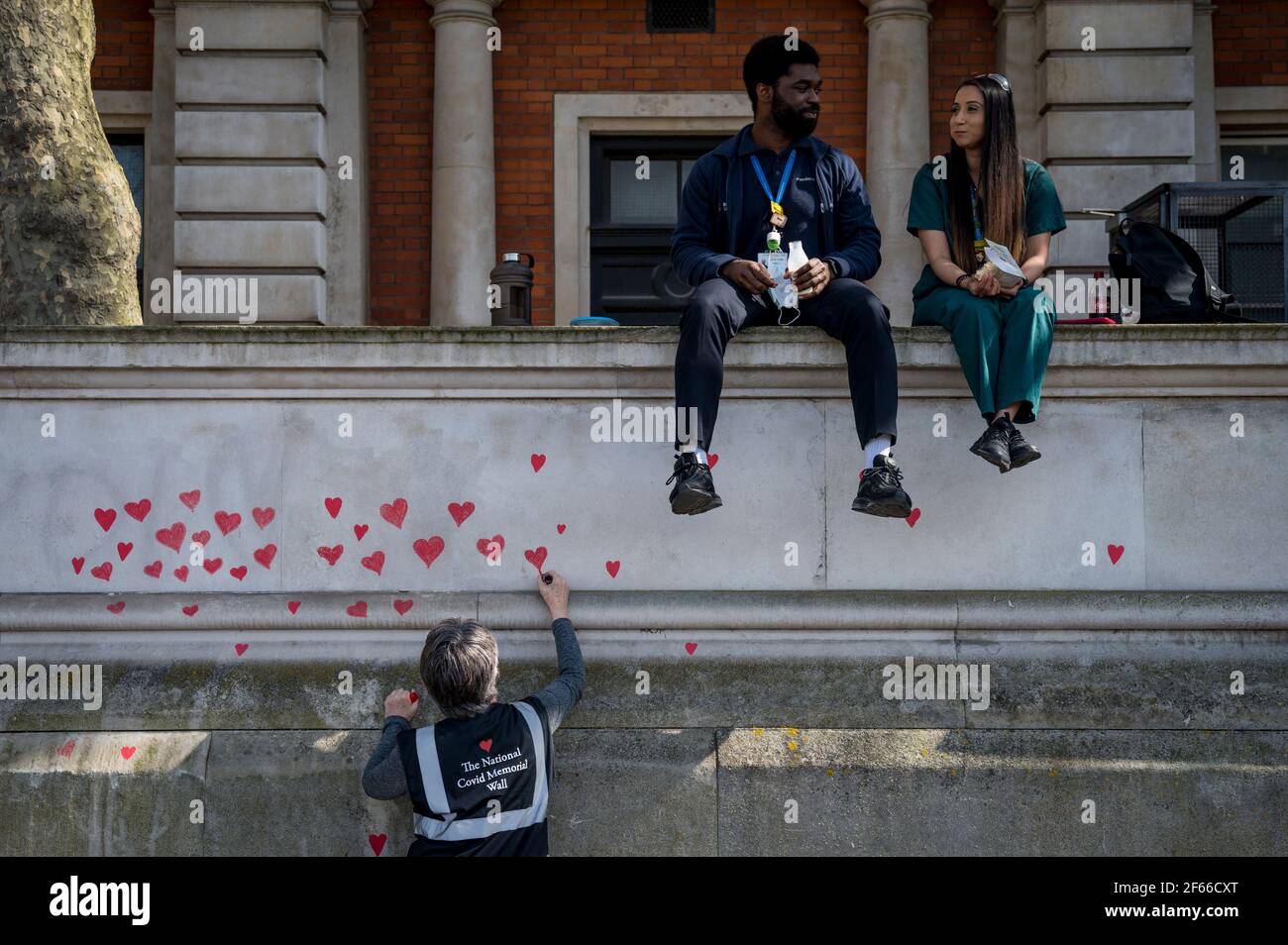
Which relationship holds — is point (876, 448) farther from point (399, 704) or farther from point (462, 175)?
point (462, 175)

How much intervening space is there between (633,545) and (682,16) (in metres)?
7.93

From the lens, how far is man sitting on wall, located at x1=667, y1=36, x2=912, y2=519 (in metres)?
5.11

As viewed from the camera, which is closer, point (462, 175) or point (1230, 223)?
point (1230, 223)

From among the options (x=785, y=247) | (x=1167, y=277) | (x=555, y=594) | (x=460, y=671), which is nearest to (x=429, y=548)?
(x=555, y=594)

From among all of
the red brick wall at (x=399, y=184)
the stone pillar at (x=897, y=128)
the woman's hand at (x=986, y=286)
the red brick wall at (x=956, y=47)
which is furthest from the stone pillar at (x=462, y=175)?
the woman's hand at (x=986, y=286)

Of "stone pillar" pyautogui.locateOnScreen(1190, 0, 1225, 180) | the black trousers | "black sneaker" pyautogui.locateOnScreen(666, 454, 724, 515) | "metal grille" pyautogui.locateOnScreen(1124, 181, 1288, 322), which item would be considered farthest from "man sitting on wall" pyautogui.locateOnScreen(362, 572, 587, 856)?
"stone pillar" pyautogui.locateOnScreen(1190, 0, 1225, 180)

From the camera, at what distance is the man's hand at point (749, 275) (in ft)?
17.8

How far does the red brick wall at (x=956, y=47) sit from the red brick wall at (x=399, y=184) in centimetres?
427

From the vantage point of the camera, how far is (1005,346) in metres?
Answer: 5.35

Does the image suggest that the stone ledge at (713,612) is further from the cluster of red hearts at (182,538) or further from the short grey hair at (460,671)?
the short grey hair at (460,671)

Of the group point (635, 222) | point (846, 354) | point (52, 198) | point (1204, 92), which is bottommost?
point (846, 354)

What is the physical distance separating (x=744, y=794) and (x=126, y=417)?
276cm

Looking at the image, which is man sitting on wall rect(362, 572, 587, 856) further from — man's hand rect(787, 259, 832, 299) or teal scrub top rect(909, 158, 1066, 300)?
teal scrub top rect(909, 158, 1066, 300)

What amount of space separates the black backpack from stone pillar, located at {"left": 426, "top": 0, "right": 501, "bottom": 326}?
6.17m
